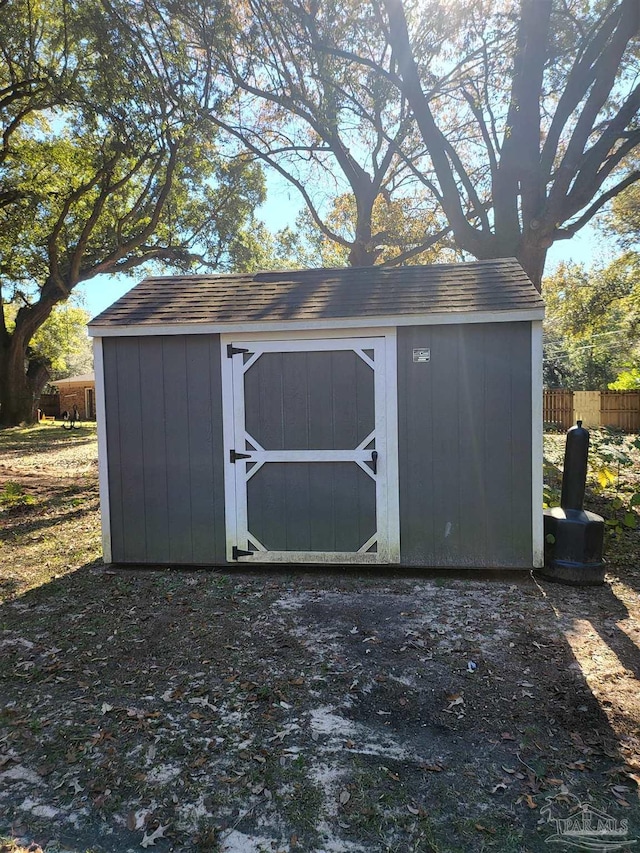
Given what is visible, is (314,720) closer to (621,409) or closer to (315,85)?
(315,85)

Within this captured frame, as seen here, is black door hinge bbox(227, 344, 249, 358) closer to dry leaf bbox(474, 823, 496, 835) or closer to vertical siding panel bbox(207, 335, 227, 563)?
vertical siding panel bbox(207, 335, 227, 563)

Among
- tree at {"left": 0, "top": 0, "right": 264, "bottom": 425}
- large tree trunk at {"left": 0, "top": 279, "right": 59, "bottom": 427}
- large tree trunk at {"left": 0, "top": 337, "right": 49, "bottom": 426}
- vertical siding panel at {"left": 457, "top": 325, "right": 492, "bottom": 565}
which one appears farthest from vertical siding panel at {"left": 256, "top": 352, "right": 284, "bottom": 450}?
large tree trunk at {"left": 0, "top": 337, "right": 49, "bottom": 426}

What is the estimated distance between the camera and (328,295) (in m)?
5.10

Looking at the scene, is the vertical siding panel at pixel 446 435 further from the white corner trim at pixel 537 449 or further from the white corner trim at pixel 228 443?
the white corner trim at pixel 228 443

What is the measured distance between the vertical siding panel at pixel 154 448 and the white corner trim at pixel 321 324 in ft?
0.54

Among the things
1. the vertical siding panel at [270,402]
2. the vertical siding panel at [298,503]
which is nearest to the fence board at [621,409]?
the vertical siding panel at [298,503]

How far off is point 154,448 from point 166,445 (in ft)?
0.41

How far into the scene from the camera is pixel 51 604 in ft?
13.9

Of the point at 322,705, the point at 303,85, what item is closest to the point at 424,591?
Answer: the point at 322,705

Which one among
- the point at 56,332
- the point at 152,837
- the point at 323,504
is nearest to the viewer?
the point at 152,837

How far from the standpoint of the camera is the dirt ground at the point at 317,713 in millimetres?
1991

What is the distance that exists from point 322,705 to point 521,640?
1.52m

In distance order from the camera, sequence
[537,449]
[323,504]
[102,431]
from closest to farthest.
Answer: [537,449], [323,504], [102,431]

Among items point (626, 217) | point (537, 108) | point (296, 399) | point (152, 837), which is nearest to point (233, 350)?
point (296, 399)
